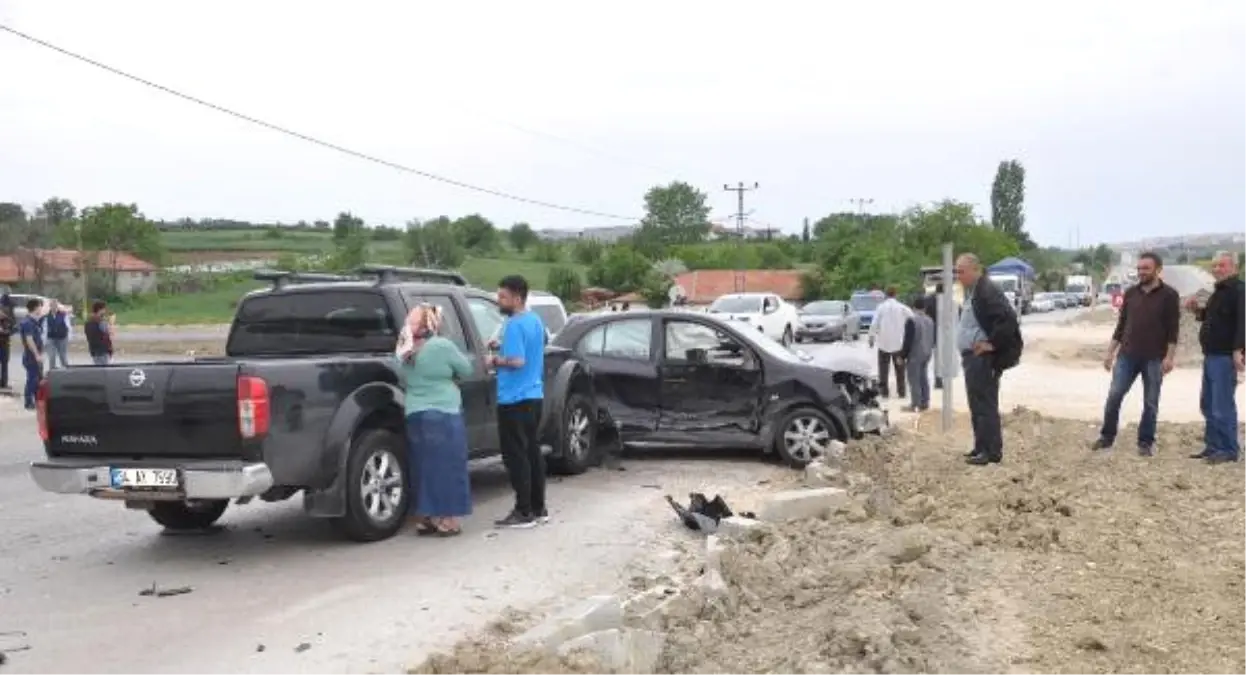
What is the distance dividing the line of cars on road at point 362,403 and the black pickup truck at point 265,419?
0.01 m

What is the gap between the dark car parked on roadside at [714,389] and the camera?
442 inches

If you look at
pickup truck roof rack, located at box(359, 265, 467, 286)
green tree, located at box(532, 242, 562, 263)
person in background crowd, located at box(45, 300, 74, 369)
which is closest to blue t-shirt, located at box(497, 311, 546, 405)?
pickup truck roof rack, located at box(359, 265, 467, 286)

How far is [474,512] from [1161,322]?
6.00 meters

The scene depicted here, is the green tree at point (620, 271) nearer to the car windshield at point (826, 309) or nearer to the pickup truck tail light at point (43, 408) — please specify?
the car windshield at point (826, 309)

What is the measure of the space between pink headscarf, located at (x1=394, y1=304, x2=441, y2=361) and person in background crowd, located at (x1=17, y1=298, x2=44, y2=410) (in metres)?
13.1

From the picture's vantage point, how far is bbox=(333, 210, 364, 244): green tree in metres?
105

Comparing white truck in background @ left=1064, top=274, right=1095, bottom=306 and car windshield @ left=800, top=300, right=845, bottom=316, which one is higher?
car windshield @ left=800, top=300, right=845, bottom=316

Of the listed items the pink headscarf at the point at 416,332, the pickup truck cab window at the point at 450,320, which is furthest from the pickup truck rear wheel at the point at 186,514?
the pickup truck cab window at the point at 450,320

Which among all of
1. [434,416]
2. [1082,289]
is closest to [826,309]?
[434,416]

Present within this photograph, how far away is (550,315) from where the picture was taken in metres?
20.6

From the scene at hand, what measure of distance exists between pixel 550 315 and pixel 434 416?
500 inches

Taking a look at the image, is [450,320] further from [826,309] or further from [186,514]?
[826,309]

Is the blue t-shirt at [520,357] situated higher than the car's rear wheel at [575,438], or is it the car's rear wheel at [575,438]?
the blue t-shirt at [520,357]

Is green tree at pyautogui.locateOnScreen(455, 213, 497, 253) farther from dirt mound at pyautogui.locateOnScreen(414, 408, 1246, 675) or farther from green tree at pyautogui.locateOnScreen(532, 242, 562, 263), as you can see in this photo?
dirt mound at pyautogui.locateOnScreen(414, 408, 1246, 675)
